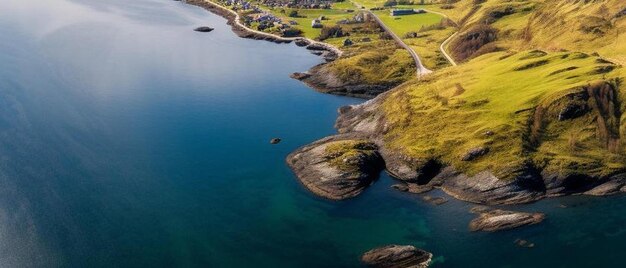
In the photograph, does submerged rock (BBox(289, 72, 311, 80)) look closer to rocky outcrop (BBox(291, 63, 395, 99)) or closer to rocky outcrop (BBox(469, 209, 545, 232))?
rocky outcrop (BBox(291, 63, 395, 99))

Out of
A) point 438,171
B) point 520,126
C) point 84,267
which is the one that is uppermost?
point 520,126

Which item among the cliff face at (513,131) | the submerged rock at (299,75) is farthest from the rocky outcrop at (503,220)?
the submerged rock at (299,75)

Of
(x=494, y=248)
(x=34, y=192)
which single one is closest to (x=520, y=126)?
(x=494, y=248)

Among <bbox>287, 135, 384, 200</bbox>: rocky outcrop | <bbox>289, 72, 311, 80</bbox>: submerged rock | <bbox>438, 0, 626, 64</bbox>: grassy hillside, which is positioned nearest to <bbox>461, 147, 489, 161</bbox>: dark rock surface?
<bbox>287, 135, 384, 200</bbox>: rocky outcrop

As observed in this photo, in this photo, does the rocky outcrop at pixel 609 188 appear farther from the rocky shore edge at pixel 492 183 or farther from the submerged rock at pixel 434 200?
the submerged rock at pixel 434 200

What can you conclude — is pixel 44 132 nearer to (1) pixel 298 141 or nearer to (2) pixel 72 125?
(2) pixel 72 125

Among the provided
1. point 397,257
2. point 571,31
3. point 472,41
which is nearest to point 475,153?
point 397,257
